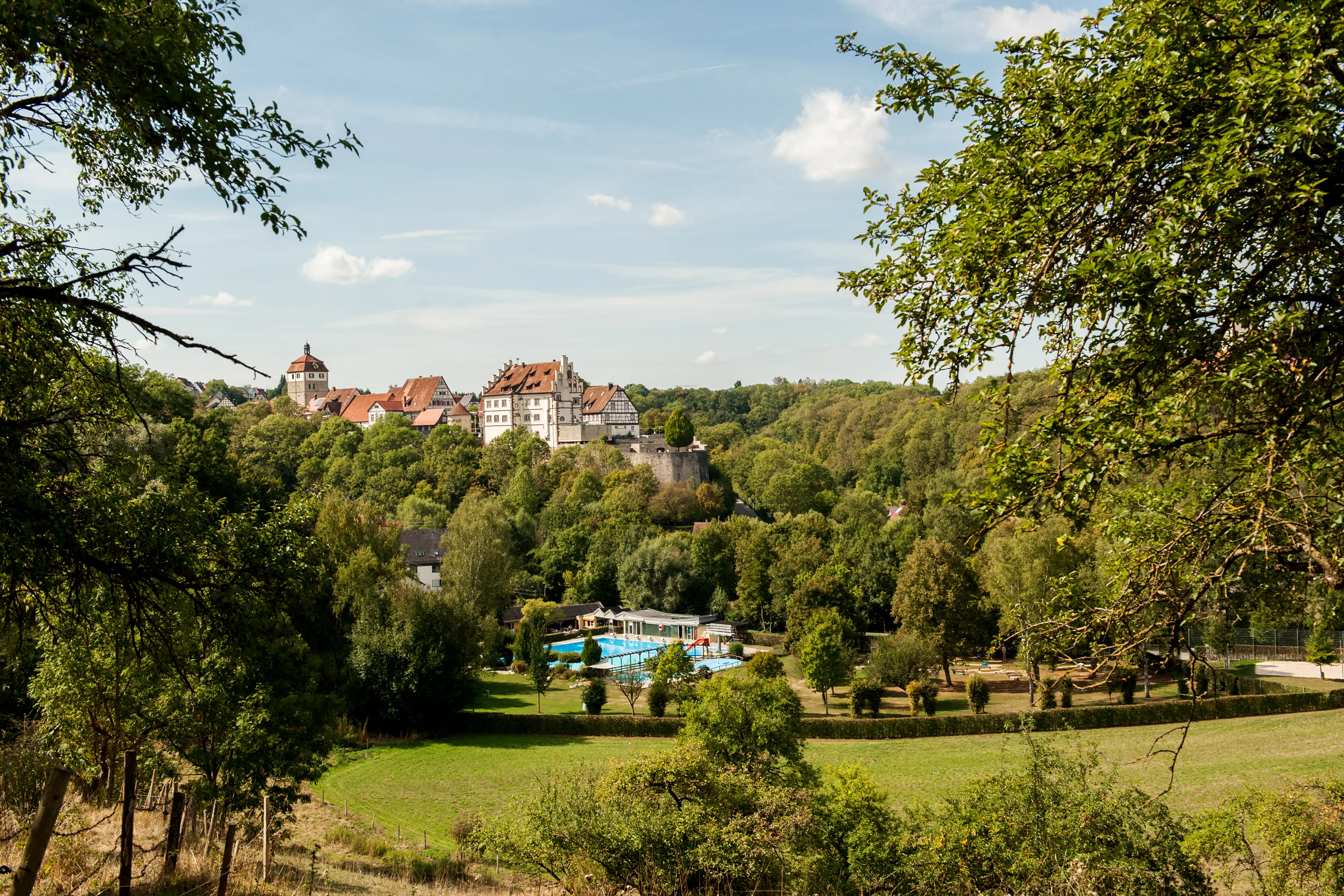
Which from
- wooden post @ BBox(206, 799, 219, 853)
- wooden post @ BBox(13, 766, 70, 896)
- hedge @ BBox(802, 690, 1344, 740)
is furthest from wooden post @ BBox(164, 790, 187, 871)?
hedge @ BBox(802, 690, 1344, 740)

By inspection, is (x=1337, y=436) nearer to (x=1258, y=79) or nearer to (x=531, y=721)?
(x=1258, y=79)

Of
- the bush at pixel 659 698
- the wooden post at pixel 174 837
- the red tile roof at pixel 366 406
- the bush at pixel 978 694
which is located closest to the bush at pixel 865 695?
the bush at pixel 978 694

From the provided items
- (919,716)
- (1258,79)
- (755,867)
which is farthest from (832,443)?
(1258,79)

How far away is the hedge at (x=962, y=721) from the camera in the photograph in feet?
83.3

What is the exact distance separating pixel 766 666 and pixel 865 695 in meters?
3.69

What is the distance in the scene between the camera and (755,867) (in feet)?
33.0

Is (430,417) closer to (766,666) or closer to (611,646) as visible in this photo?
(611,646)

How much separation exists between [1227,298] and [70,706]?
12027mm

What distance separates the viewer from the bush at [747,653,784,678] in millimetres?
29766

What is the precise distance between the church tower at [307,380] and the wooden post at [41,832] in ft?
346

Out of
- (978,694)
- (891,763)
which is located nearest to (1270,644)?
(978,694)

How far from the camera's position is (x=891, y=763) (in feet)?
76.1

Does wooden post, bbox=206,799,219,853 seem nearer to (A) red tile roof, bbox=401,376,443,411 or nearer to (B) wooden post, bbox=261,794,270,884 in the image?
(B) wooden post, bbox=261,794,270,884

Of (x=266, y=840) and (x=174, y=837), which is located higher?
(x=174, y=837)
